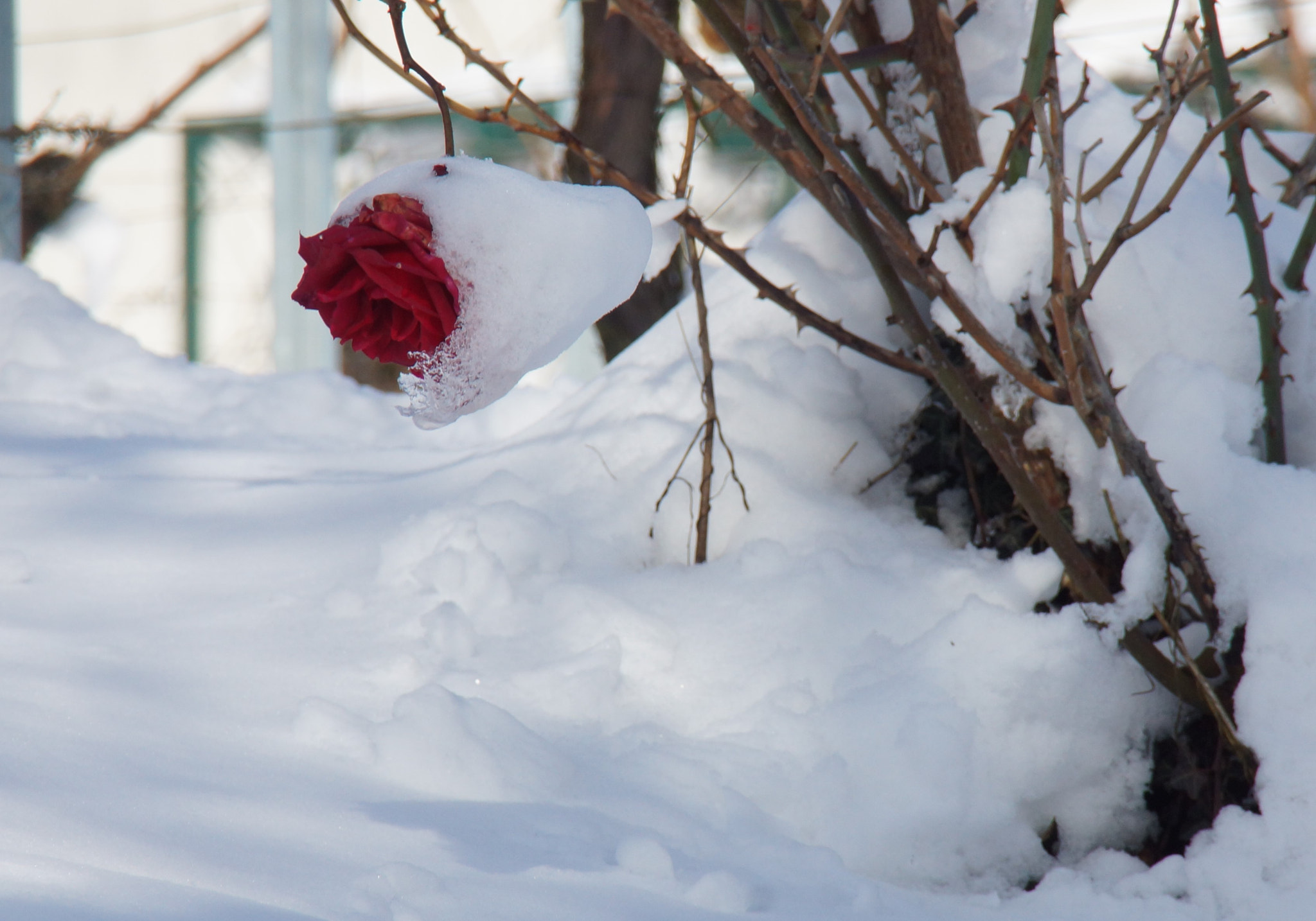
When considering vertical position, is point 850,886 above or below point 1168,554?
below

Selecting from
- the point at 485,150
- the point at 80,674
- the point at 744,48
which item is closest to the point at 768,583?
the point at 744,48

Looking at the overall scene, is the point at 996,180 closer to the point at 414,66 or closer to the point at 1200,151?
the point at 1200,151

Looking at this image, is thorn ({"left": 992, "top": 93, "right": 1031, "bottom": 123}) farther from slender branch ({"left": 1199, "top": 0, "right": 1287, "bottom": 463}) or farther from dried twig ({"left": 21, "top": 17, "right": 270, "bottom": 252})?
dried twig ({"left": 21, "top": 17, "right": 270, "bottom": 252})

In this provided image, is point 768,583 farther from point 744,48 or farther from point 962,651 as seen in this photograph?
point 744,48

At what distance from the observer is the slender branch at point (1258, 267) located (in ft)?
3.42

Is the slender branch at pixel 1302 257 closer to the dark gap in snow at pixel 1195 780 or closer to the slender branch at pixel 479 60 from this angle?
the dark gap in snow at pixel 1195 780

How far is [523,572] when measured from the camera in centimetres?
117

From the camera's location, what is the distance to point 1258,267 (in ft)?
3.43

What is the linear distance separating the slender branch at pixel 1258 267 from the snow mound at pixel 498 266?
0.76m

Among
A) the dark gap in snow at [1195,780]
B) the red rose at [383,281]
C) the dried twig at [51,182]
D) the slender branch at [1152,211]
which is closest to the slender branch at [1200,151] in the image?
the slender branch at [1152,211]

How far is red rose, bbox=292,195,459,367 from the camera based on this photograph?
1.77 feet

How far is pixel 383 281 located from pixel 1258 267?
0.91m

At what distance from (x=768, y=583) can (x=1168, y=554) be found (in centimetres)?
39

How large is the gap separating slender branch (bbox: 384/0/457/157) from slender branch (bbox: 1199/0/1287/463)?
0.82 m
